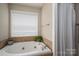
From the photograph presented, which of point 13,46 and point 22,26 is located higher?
point 22,26

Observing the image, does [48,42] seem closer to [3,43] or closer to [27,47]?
[27,47]

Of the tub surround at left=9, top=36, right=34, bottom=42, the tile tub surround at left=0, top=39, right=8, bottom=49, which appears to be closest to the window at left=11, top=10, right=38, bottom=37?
the tub surround at left=9, top=36, right=34, bottom=42

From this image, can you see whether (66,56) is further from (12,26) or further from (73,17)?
(12,26)

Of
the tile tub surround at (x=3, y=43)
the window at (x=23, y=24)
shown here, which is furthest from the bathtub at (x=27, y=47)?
the window at (x=23, y=24)

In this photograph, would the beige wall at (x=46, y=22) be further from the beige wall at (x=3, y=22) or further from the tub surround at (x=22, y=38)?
the beige wall at (x=3, y=22)

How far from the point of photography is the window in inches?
49.9

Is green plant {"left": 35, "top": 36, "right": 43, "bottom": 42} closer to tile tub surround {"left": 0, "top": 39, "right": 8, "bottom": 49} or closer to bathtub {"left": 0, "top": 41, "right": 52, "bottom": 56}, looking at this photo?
bathtub {"left": 0, "top": 41, "right": 52, "bottom": 56}

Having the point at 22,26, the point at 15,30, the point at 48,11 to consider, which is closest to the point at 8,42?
the point at 15,30

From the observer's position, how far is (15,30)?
4.18 feet

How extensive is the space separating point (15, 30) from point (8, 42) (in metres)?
0.21

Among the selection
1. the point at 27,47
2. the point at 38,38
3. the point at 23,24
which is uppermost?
the point at 23,24

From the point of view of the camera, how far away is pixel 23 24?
1275mm

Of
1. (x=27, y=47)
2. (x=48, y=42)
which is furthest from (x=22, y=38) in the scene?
(x=48, y=42)

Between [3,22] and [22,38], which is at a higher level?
[3,22]
